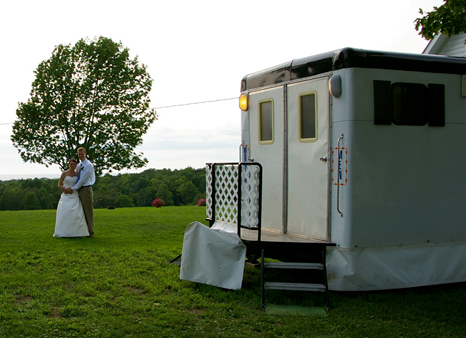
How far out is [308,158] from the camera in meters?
6.69

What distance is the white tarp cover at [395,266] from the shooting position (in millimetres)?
6121

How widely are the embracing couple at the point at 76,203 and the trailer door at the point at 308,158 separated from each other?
531cm

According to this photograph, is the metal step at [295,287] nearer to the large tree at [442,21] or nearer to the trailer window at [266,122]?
the trailer window at [266,122]

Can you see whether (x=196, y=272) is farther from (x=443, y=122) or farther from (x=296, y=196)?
(x=443, y=122)

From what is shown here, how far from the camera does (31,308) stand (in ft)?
18.1

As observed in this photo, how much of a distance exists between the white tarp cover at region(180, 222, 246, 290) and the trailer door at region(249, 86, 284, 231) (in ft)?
3.10

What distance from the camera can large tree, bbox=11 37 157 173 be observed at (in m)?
21.8

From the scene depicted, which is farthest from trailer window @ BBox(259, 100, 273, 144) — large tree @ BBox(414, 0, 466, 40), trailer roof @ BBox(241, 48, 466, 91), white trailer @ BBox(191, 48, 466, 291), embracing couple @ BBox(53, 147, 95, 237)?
embracing couple @ BBox(53, 147, 95, 237)

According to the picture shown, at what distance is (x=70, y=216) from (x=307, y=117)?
601 cm

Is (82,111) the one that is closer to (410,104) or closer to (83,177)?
(83,177)

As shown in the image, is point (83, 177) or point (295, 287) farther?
point (83, 177)

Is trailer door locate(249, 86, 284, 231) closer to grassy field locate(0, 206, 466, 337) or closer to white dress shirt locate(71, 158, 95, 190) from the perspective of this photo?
grassy field locate(0, 206, 466, 337)

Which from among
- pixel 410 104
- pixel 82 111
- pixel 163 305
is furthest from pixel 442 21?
pixel 82 111

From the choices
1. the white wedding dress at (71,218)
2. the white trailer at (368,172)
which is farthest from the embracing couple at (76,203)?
the white trailer at (368,172)
